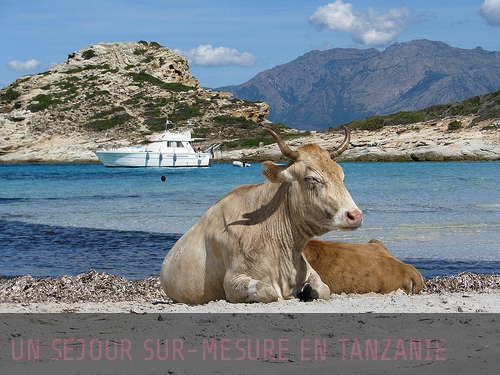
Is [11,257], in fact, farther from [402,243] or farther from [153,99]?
[153,99]

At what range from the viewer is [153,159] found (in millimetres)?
64625

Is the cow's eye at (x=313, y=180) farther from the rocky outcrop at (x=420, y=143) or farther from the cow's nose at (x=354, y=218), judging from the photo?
the rocky outcrop at (x=420, y=143)

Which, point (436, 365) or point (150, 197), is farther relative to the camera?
point (150, 197)

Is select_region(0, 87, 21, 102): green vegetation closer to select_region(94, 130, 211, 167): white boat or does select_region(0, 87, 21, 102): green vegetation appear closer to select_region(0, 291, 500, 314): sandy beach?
select_region(94, 130, 211, 167): white boat

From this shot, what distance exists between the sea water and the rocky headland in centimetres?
3145

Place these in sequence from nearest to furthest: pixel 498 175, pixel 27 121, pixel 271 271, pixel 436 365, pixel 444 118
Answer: pixel 436 365
pixel 271 271
pixel 498 175
pixel 444 118
pixel 27 121

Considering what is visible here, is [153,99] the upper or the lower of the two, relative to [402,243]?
upper

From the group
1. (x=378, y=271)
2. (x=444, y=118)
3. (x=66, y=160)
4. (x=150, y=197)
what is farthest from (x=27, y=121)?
(x=378, y=271)

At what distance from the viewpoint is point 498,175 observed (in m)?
41.8

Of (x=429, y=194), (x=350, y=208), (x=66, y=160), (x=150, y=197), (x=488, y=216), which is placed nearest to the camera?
(x=350, y=208)

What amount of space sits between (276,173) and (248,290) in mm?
1256

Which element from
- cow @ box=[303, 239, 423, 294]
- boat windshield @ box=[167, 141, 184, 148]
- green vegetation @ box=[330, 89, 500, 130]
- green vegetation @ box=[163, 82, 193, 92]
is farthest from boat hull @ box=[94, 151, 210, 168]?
cow @ box=[303, 239, 423, 294]

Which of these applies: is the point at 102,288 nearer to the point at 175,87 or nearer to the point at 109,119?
the point at 109,119

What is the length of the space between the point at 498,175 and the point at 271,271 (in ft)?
121
